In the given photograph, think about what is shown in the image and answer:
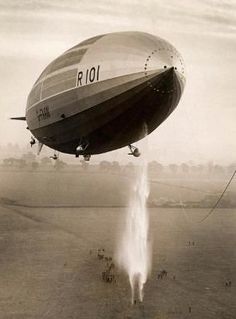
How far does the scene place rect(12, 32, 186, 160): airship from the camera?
31922 mm

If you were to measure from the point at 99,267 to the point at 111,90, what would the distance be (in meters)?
75.8

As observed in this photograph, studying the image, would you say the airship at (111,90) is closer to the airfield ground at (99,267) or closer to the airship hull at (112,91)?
the airship hull at (112,91)

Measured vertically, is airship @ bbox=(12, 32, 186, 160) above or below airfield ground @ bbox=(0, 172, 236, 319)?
above

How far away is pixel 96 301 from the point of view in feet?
262

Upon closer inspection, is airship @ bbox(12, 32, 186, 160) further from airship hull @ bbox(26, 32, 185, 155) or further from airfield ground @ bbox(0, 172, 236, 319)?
airfield ground @ bbox(0, 172, 236, 319)

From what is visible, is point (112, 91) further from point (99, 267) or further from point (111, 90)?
point (99, 267)

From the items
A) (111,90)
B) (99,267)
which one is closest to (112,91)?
(111,90)

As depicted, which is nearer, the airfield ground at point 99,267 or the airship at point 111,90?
the airship at point 111,90

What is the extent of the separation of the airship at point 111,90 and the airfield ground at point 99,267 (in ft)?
149

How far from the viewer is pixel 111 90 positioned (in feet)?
110

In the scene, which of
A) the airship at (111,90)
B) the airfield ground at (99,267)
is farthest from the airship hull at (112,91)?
the airfield ground at (99,267)

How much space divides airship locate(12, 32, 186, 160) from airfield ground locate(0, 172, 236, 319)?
149 ft

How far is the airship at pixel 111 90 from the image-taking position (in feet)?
105

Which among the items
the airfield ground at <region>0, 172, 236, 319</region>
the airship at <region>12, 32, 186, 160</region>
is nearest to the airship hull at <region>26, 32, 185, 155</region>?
the airship at <region>12, 32, 186, 160</region>
